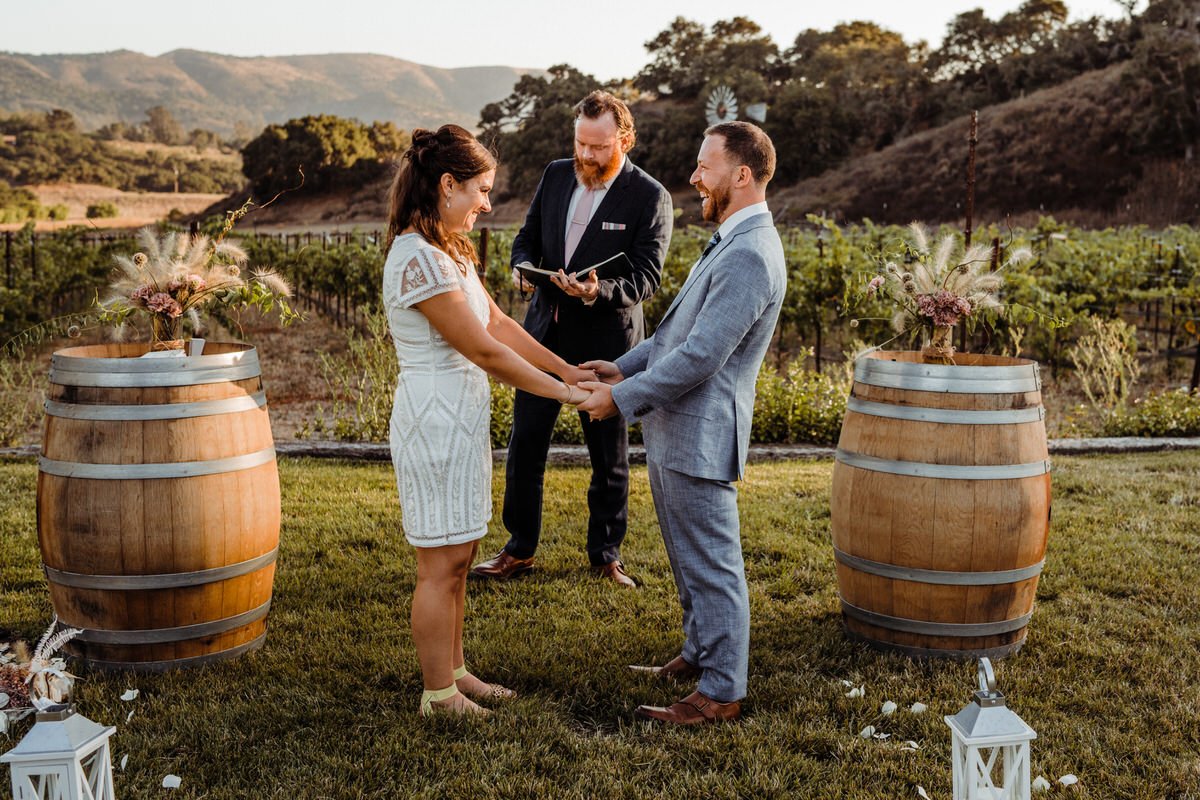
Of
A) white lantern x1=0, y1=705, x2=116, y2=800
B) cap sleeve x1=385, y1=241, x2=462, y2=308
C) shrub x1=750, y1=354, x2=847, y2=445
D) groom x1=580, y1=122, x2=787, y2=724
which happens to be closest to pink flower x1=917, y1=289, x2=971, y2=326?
groom x1=580, y1=122, x2=787, y2=724

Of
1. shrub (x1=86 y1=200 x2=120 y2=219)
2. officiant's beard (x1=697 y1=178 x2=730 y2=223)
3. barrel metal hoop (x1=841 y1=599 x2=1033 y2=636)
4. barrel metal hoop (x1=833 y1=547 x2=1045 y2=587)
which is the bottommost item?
barrel metal hoop (x1=841 y1=599 x2=1033 y2=636)

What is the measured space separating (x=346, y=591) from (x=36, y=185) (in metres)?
80.5

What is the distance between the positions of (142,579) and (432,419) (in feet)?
3.82

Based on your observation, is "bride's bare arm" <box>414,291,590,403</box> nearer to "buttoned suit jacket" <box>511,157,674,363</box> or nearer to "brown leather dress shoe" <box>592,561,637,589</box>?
"buttoned suit jacket" <box>511,157,674,363</box>

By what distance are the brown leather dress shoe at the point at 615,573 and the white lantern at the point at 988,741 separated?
244 centimetres

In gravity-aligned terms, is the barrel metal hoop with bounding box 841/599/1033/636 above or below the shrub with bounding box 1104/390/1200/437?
→ below

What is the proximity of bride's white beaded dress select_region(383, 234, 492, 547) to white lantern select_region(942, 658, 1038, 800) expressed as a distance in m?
1.54

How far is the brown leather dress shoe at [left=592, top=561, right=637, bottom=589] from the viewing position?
4.29 m

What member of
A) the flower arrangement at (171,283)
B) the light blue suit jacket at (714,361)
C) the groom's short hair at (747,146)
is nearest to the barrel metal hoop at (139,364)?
the flower arrangement at (171,283)

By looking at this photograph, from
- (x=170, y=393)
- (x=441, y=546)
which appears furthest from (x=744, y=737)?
(x=170, y=393)

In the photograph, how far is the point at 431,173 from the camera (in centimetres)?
281

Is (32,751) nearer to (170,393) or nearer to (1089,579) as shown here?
(170,393)

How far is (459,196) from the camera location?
285cm

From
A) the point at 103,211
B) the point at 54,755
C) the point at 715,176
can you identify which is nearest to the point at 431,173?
the point at 715,176
